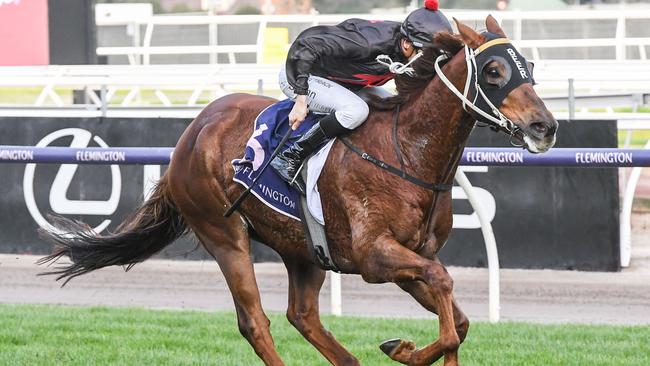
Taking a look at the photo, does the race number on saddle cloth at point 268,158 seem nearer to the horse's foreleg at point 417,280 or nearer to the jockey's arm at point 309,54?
the jockey's arm at point 309,54

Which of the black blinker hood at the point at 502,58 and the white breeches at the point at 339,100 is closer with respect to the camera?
the black blinker hood at the point at 502,58

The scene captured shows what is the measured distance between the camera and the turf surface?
6256 millimetres

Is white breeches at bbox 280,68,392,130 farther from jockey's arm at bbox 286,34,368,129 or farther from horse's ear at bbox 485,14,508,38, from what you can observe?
horse's ear at bbox 485,14,508,38

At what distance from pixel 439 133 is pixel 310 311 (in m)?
1.18

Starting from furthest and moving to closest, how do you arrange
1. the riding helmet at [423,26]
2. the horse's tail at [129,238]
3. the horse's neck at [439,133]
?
the horse's tail at [129,238] → the riding helmet at [423,26] → the horse's neck at [439,133]

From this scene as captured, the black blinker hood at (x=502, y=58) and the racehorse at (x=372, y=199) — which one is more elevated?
the black blinker hood at (x=502, y=58)

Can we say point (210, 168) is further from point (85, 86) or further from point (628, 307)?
point (85, 86)

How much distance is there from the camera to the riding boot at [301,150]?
5406mm

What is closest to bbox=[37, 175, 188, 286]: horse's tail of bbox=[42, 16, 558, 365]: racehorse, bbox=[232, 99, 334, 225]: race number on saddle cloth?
bbox=[42, 16, 558, 365]: racehorse

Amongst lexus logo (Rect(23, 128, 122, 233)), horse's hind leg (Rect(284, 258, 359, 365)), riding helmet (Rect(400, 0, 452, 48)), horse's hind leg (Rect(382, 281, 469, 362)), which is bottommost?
lexus logo (Rect(23, 128, 122, 233))

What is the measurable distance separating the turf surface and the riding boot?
1.11 metres

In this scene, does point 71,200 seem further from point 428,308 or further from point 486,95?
point 486,95

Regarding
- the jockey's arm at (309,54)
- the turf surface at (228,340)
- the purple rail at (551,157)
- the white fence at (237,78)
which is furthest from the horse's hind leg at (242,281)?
the white fence at (237,78)

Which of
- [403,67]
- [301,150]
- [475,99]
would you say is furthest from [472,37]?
[301,150]
